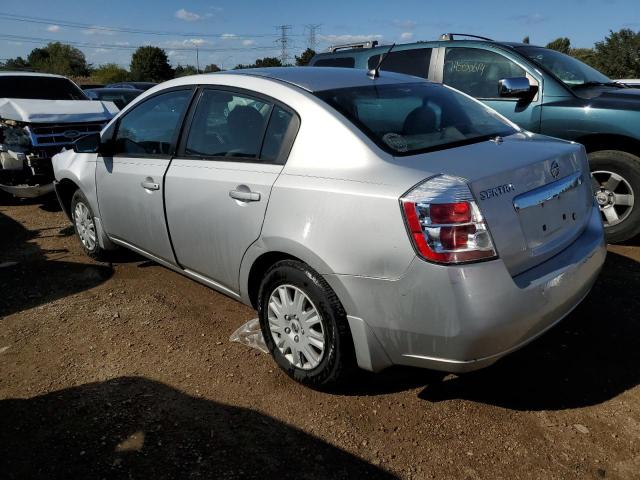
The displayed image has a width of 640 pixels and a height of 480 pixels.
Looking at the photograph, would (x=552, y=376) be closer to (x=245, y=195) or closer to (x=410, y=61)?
(x=245, y=195)

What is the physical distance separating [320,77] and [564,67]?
366 centimetres

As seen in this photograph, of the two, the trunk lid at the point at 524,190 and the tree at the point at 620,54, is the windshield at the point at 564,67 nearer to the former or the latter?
the trunk lid at the point at 524,190

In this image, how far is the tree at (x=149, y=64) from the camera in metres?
66.1

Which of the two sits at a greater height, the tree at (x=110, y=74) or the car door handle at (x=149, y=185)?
the tree at (x=110, y=74)

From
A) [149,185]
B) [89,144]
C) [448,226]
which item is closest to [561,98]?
[448,226]

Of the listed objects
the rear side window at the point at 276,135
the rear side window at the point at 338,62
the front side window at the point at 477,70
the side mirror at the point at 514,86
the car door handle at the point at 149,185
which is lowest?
the car door handle at the point at 149,185

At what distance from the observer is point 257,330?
351cm

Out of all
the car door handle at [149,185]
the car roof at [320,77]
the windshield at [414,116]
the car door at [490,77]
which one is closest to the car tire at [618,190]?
the car door at [490,77]

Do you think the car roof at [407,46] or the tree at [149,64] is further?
the tree at [149,64]

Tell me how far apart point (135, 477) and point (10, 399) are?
43.4 inches

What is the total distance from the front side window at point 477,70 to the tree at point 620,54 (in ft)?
101

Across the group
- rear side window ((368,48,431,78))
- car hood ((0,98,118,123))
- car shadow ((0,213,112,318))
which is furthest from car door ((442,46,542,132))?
car hood ((0,98,118,123))

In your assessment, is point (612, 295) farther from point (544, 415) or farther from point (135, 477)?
point (135, 477)

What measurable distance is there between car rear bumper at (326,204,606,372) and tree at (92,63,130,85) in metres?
68.8
